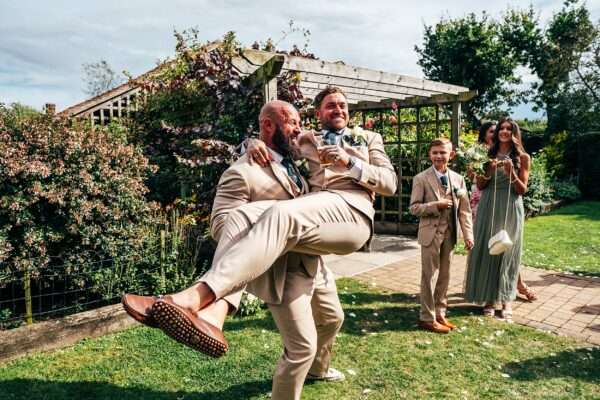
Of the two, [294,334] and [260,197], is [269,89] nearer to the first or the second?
[260,197]

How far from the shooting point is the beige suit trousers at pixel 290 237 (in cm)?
206

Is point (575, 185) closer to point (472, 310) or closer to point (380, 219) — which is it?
point (380, 219)

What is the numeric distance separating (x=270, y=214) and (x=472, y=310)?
3900mm

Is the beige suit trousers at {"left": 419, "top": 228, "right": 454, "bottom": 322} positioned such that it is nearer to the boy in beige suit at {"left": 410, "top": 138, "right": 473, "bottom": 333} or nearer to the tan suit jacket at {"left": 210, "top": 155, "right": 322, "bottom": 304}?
the boy in beige suit at {"left": 410, "top": 138, "right": 473, "bottom": 333}

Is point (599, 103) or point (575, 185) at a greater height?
point (599, 103)

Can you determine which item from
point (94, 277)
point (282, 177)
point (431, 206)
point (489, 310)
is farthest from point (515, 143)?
point (94, 277)

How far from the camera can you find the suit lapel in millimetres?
2594

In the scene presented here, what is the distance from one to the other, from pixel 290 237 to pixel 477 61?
24.7 m

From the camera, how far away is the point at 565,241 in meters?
9.31

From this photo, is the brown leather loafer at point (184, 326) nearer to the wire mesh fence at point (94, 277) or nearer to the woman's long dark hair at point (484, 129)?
the wire mesh fence at point (94, 277)

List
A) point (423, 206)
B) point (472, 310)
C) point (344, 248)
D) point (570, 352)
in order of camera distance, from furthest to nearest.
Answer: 1. point (472, 310)
2. point (423, 206)
3. point (570, 352)
4. point (344, 248)

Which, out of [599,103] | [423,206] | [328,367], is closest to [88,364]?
[328,367]

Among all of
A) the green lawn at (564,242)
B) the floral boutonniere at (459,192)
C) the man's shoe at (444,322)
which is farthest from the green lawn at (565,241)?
the floral boutonniere at (459,192)

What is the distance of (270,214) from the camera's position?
7.18ft
